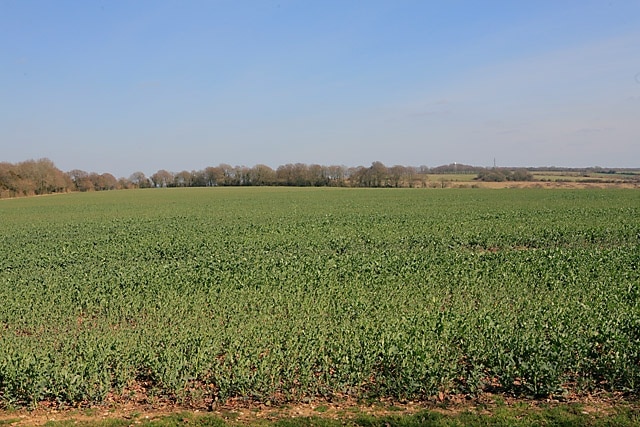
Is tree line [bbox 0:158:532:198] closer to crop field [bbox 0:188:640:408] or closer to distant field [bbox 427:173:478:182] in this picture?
distant field [bbox 427:173:478:182]

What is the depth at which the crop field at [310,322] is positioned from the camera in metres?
7.32

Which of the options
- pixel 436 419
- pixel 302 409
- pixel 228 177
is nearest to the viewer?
pixel 436 419

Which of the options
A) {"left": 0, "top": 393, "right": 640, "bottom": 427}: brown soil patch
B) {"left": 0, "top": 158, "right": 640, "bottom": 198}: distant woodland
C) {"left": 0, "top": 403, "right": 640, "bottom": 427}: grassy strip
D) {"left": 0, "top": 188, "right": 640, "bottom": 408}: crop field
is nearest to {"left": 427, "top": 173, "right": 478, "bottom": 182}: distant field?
{"left": 0, "top": 158, "right": 640, "bottom": 198}: distant woodland

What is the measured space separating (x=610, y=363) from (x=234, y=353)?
6140 mm

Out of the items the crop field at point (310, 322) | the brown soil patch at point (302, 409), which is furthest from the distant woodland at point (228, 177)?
the brown soil patch at point (302, 409)

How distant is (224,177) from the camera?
119 metres

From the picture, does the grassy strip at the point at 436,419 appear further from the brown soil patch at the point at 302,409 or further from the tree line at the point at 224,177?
the tree line at the point at 224,177

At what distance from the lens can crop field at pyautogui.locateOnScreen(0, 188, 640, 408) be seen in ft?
24.0

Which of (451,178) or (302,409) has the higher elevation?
(451,178)

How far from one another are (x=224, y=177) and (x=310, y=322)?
367 ft

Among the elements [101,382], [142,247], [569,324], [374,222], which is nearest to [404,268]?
[569,324]

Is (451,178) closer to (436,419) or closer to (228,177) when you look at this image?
(228,177)

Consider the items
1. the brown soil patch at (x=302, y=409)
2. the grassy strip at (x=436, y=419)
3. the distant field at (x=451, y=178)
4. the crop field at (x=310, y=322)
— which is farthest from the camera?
the distant field at (x=451, y=178)

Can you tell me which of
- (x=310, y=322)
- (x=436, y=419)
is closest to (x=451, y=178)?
(x=310, y=322)
